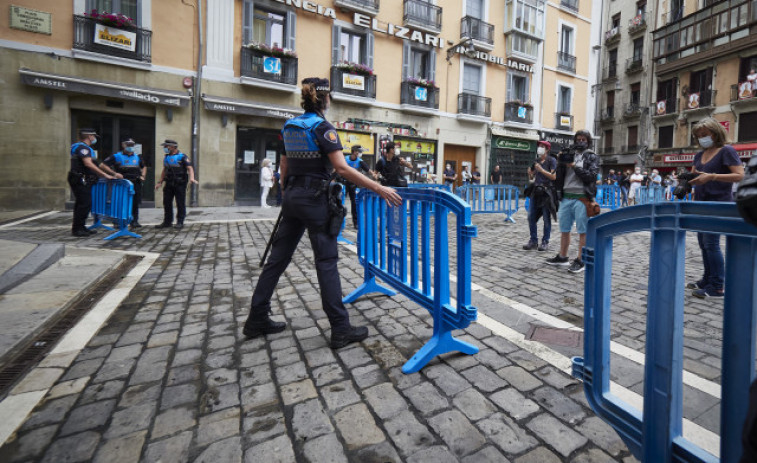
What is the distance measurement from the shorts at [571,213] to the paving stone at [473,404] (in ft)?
12.6

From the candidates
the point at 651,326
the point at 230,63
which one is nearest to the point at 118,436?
the point at 651,326

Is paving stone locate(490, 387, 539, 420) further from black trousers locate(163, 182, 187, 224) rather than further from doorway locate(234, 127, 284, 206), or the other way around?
doorway locate(234, 127, 284, 206)

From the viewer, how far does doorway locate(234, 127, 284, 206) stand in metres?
15.9

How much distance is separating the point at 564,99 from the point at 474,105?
792cm

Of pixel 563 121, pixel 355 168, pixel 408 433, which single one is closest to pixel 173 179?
pixel 355 168

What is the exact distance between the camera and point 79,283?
4.26 m

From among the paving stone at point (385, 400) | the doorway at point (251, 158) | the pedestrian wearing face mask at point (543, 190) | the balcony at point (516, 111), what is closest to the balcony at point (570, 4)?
the balcony at point (516, 111)

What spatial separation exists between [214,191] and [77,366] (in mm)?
13464

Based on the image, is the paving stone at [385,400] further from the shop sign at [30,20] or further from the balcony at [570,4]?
the balcony at [570,4]

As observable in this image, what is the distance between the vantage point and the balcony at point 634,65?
31.8 m

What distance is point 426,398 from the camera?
7.38 feet

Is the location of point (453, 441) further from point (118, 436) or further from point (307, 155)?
point (307, 155)

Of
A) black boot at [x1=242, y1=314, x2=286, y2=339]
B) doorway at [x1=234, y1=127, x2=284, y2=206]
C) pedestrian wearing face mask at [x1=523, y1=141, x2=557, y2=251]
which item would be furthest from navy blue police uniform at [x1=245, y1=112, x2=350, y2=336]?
doorway at [x1=234, y1=127, x2=284, y2=206]

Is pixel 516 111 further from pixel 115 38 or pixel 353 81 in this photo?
pixel 115 38
